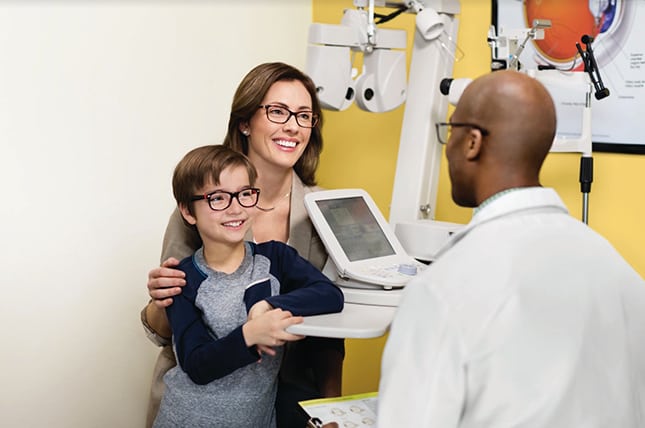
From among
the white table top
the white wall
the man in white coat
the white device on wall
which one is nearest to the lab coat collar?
the man in white coat

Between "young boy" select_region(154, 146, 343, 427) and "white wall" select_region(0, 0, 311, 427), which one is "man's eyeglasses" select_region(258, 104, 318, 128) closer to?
"young boy" select_region(154, 146, 343, 427)

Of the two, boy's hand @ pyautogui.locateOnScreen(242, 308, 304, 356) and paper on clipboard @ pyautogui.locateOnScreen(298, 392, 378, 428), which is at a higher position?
boy's hand @ pyautogui.locateOnScreen(242, 308, 304, 356)

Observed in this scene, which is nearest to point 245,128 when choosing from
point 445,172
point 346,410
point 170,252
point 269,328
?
point 170,252

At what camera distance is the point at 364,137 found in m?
2.91

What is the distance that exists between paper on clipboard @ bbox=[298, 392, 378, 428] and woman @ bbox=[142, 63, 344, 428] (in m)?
0.30

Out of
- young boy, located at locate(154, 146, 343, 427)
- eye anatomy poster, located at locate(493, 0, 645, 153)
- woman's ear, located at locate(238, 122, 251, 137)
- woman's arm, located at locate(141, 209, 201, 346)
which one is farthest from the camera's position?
eye anatomy poster, located at locate(493, 0, 645, 153)

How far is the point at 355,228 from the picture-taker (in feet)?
6.22

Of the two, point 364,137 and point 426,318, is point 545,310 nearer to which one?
point 426,318

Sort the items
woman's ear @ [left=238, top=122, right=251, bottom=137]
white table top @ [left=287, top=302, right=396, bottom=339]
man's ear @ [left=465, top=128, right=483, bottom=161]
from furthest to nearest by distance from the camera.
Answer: woman's ear @ [left=238, top=122, right=251, bottom=137] → white table top @ [left=287, top=302, right=396, bottom=339] → man's ear @ [left=465, top=128, right=483, bottom=161]

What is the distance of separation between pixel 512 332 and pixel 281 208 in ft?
3.50

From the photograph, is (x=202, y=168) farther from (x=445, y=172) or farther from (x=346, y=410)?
(x=445, y=172)

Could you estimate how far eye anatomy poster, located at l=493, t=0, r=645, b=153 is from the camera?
83.1 inches

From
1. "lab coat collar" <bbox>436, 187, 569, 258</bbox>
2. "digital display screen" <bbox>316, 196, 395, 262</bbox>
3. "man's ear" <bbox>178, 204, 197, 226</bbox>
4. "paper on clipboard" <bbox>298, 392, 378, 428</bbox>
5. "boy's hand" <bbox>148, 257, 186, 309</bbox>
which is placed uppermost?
"lab coat collar" <bbox>436, 187, 569, 258</bbox>

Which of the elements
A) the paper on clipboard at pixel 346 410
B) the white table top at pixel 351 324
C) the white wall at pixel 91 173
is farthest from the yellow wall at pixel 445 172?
the paper on clipboard at pixel 346 410
